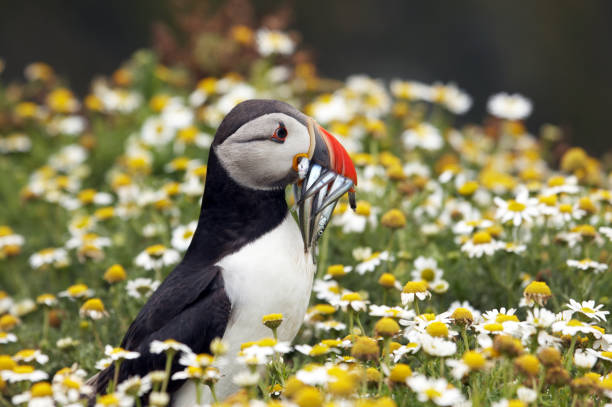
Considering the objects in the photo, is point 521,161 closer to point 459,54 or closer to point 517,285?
point 517,285

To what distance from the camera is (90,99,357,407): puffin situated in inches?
111

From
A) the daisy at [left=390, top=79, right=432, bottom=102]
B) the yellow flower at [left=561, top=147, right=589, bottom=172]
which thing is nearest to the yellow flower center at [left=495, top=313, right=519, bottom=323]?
the yellow flower at [left=561, top=147, right=589, bottom=172]

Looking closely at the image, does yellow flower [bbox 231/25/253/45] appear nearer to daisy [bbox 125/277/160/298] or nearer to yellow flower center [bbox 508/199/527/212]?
daisy [bbox 125/277/160/298]

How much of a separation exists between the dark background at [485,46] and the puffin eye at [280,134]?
23.2 ft

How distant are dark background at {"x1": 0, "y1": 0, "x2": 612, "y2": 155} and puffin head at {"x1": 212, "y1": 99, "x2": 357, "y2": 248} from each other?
701cm

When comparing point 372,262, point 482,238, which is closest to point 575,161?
point 482,238

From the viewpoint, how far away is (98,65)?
11438 mm

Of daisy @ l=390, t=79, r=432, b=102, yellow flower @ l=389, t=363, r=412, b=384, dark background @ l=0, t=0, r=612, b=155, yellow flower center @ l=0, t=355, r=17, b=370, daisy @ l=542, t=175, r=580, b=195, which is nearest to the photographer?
yellow flower @ l=389, t=363, r=412, b=384

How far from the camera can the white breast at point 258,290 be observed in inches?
111

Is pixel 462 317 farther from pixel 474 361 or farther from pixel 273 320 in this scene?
pixel 273 320

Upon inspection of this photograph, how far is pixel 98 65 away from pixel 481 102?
17.9 feet

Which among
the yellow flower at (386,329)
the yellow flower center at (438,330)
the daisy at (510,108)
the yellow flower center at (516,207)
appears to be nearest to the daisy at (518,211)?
the yellow flower center at (516,207)

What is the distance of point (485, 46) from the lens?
10.1 m

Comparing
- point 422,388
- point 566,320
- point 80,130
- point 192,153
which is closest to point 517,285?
point 566,320
